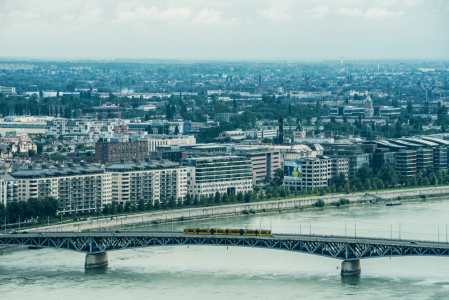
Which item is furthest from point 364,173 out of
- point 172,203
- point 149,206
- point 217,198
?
point 149,206

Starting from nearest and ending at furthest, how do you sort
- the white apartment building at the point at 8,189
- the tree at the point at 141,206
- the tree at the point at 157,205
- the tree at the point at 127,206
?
the white apartment building at the point at 8,189, the tree at the point at 127,206, the tree at the point at 141,206, the tree at the point at 157,205

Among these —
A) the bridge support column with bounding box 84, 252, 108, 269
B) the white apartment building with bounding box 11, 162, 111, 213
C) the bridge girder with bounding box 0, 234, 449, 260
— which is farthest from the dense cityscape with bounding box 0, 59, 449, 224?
the bridge support column with bounding box 84, 252, 108, 269

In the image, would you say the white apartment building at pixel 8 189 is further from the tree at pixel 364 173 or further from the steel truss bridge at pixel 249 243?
the tree at pixel 364 173

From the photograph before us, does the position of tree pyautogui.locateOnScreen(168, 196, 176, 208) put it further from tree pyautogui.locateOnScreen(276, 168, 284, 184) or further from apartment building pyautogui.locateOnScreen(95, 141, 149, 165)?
apartment building pyautogui.locateOnScreen(95, 141, 149, 165)

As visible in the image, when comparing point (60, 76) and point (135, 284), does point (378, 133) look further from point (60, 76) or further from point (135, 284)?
point (60, 76)

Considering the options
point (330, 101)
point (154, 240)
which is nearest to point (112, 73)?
point (330, 101)

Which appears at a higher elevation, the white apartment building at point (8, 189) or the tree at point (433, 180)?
the white apartment building at point (8, 189)

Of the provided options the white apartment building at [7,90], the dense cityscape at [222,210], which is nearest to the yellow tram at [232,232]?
the dense cityscape at [222,210]

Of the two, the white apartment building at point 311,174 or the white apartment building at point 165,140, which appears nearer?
the white apartment building at point 311,174
